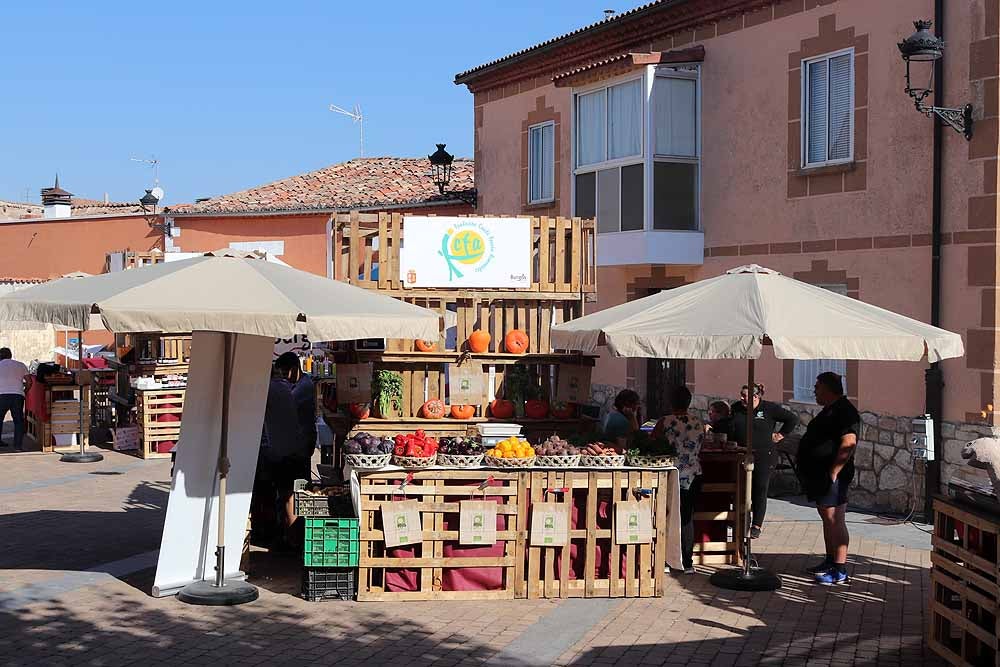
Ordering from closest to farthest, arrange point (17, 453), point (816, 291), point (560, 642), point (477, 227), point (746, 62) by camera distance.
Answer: point (560, 642)
point (816, 291)
point (477, 227)
point (746, 62)
point (17, 453)

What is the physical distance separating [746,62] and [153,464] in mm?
10341

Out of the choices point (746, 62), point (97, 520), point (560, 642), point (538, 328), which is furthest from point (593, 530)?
point (746, 62)

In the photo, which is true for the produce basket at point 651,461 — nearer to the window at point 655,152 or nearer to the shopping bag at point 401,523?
the shopping bag at point 401,523

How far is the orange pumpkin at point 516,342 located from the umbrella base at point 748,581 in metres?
3.00

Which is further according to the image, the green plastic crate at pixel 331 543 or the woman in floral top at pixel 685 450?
the woman in floral top at pixel 685 450

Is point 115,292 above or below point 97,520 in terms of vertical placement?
above

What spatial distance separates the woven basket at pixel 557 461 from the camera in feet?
28.3

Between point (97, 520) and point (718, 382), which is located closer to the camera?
point (97, 520)

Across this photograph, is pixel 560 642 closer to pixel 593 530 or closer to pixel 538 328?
pixel 593 530

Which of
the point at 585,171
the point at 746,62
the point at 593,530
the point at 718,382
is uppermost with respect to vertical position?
the point at 746,62

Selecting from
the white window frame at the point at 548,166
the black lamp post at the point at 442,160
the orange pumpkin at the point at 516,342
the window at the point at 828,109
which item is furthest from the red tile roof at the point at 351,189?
the orange pumpkin at the point at 516,342

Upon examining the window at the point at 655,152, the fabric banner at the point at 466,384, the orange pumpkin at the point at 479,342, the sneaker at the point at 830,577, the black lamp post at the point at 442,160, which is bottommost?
the sneaker at the point at 830,577

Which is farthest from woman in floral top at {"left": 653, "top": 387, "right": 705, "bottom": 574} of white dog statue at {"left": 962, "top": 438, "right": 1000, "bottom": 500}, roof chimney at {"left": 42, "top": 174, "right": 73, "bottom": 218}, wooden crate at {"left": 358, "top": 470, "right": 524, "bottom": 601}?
roof chimney at {"left": 42, "top": 174, "right": 73, "bottom": 218}

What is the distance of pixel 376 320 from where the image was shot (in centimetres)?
784
